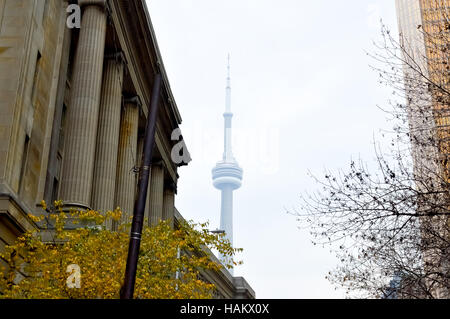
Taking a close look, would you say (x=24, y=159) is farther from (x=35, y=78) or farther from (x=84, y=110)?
(x=84, y=110)

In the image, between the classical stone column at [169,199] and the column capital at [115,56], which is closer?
the column capital at [115,56]

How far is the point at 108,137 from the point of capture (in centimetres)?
3600

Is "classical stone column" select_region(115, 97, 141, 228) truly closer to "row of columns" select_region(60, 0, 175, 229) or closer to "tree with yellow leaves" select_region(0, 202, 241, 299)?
"row of columns" select_region(60, 0, 175, 229)

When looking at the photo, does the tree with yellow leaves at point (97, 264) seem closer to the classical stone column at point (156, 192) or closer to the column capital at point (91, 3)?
the column capital at point (91, 3)

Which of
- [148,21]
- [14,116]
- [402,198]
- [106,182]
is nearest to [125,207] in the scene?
[106,182]

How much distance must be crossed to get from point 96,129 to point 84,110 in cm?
342

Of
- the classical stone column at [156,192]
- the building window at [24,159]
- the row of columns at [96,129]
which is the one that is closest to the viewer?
the building window at [24,159]

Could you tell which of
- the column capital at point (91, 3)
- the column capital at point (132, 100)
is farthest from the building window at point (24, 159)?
the column capital at point (132, 100)

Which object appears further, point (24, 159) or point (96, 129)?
point (96, 129)

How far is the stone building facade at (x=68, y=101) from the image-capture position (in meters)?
24.6

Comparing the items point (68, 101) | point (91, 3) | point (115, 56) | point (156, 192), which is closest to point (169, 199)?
point (156, 192)

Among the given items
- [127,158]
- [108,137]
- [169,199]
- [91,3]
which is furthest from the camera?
[169,199]

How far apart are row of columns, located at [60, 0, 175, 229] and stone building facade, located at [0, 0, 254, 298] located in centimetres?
5

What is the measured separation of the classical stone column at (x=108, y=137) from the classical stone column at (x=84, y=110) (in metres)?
2.53
